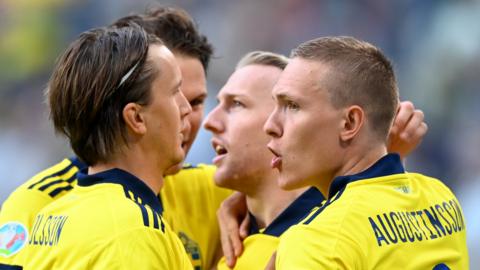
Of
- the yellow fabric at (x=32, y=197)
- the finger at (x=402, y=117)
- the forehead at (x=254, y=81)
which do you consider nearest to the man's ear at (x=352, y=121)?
the finger at (x=402, y=117)

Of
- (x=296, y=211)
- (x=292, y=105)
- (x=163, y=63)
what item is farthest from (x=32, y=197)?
(x=292, y=105)

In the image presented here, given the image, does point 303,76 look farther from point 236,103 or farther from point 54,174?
point 54,174

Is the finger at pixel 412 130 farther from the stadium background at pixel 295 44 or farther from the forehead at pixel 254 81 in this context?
the stadium background at pixel 295 44

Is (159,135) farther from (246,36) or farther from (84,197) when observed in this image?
(246,36)

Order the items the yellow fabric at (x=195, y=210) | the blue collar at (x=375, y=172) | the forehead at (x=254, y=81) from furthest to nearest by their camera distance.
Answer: the yellow fabric at (x=195, y=210)
the forehead at (x=254, y=81)
the blue collar at (x=375, y=172)

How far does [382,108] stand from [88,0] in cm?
651

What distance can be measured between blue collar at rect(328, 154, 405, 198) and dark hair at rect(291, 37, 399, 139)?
4.4 inches

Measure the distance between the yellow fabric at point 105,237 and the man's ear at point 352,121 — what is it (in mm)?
704

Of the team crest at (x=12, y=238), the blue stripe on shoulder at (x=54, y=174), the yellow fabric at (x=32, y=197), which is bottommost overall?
the team crest at (x=12, y=238)

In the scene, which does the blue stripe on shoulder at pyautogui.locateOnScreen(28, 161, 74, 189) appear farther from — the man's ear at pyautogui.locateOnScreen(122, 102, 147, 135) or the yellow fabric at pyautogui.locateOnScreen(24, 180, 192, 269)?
the man's ear at pyautogui.locateOnScreen(122, 102, 147, 135)

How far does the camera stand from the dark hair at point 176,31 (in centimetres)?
410

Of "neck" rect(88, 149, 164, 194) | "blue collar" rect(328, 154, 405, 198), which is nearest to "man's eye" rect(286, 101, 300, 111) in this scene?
"blue collar" rect(328, 154, 405, 198)

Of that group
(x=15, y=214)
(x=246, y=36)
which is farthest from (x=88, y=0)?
(x=15, y=214)

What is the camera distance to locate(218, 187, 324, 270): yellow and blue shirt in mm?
3461
